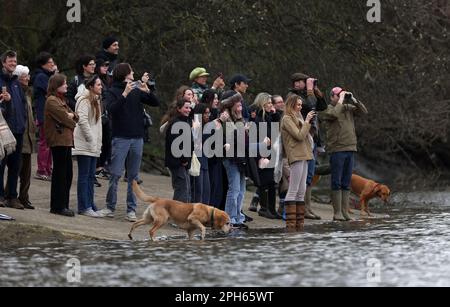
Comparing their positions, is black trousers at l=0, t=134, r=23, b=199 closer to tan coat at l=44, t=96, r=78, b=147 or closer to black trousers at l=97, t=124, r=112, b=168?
tan coat at l=44, t=96, r=78, b=147

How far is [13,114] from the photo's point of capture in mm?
16156

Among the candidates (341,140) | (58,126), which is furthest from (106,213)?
(341,140)

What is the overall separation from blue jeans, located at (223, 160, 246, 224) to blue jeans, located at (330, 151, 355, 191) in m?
1.96

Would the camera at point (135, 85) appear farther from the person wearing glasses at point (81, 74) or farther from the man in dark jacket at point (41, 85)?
the man in dark jacket at point (41, 85)

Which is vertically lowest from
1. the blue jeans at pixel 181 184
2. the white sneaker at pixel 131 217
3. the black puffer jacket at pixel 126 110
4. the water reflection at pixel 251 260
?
the water reflection at pixel 251 260

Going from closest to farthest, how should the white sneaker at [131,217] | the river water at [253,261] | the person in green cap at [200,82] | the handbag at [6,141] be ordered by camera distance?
the river water at [253,261]
the handbag at [6,141]
the white sneaker at [131,217]
the person in green cap at [200,82]

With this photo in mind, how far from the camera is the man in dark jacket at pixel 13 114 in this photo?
16109mm

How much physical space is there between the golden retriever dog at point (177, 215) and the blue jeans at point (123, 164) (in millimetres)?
1286

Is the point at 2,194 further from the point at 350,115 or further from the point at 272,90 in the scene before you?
the point at 272,90

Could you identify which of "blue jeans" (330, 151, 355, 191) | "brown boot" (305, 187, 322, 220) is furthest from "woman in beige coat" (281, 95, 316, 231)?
"brown boot" (305, 187, 322, 220)

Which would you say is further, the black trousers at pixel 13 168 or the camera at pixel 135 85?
the camera at pixel 135 85

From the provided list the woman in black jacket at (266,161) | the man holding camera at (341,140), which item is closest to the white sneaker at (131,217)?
the woman in black jacket at (266,161)

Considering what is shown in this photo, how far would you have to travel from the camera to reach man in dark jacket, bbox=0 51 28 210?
16109 mm
